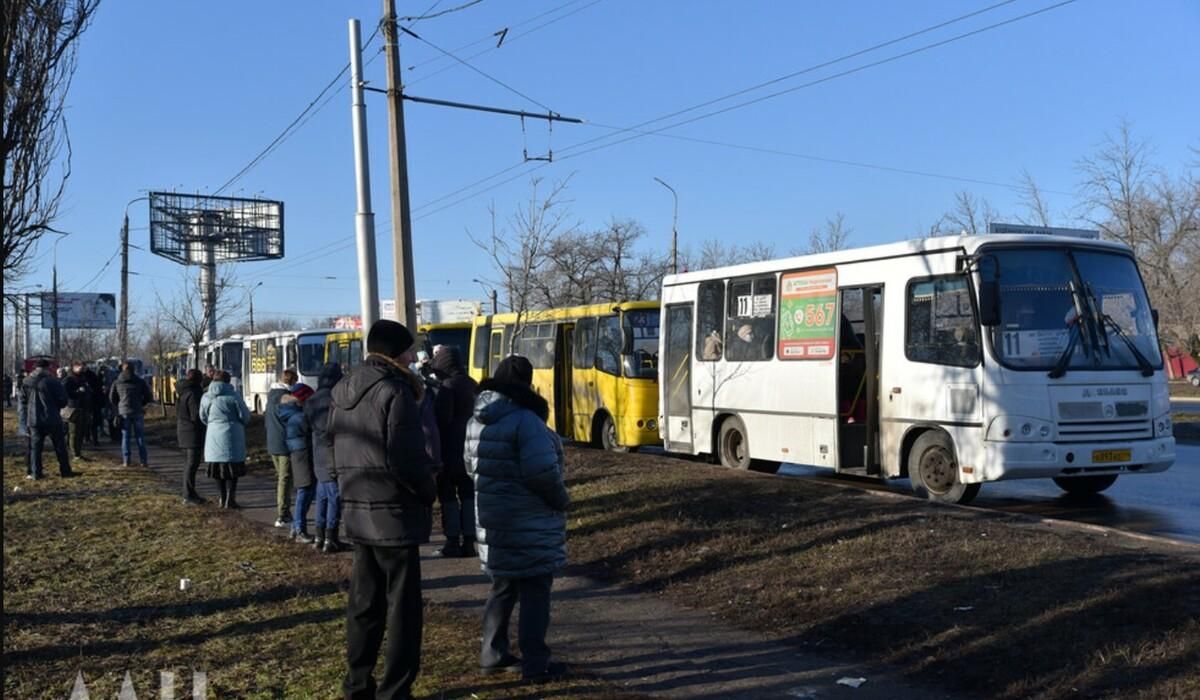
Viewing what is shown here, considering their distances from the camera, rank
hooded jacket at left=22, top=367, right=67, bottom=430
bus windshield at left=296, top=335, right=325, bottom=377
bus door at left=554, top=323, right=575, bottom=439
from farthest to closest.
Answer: bus windshield at left=296, top=335, right=325, bottom=377 < bus door at left=554, top=323, right=575, bottom=439 < hooded jacket at left=22, top=367, right=67, bottom=430

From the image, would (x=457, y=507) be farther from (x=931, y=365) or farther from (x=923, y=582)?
(x=931, y=365)

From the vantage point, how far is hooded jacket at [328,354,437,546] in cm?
544

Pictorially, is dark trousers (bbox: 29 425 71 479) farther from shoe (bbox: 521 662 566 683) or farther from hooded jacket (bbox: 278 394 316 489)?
shoe (bbox: 521 662 566 683)

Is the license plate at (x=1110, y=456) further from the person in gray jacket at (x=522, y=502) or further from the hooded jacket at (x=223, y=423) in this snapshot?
the hooded jacket at (x=223, y=423)

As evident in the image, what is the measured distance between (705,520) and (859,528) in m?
1.48

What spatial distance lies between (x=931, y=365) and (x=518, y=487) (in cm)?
765

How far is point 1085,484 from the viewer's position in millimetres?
13531

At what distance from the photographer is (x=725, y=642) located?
22.9 feet

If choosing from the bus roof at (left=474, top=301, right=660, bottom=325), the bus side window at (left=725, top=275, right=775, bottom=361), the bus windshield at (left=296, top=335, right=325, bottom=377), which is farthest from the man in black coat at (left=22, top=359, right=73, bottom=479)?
the bus windshield at (left=296, top=335, right=325, bottom=377)

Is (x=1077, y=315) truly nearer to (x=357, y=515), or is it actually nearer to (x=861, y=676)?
(x=861, y=676)

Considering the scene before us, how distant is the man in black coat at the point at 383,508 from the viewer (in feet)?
17.9

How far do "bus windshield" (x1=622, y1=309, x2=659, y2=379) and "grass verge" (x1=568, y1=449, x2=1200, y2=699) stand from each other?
8.25 meters

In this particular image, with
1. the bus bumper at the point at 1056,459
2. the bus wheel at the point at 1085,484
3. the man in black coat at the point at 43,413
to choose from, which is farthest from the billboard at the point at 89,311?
the bus bumper at the point at 1056,459

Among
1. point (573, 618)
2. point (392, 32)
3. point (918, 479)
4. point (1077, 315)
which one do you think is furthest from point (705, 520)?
point (392, 32)
